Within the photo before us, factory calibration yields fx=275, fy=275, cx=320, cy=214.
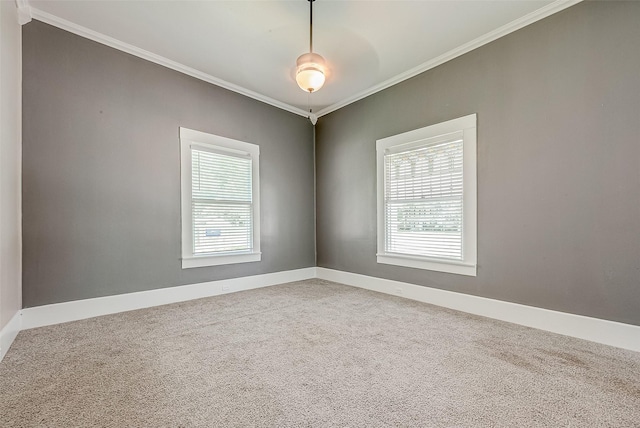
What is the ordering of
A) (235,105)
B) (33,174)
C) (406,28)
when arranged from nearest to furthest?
(33,174) < (406,28) < (235,105)

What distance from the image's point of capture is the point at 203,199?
3.80m

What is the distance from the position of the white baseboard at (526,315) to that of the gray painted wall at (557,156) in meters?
0.07

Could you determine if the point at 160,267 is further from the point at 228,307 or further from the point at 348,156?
the point at 348,156

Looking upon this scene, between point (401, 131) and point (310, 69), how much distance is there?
1.68 m

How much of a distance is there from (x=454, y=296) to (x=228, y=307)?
2.70m

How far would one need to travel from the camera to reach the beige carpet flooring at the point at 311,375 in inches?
56.7

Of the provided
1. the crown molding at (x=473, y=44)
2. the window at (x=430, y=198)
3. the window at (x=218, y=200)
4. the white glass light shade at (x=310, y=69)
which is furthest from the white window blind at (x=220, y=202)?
the crown molding at (x=473, y=44)

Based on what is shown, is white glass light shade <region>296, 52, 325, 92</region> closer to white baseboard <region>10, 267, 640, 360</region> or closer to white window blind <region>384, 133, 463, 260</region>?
white window blind <region>384, 133, 463, 260</region>

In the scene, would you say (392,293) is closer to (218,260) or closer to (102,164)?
(218,260)

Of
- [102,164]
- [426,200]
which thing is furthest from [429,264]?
[102,164]

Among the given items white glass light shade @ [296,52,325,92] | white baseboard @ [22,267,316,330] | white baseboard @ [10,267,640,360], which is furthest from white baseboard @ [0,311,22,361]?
white glass light shade @ [296,52,325,92]

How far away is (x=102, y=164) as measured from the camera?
3061 millimetres

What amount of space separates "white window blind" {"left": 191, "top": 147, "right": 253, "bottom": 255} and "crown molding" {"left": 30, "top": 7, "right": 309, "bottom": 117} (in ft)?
3.32

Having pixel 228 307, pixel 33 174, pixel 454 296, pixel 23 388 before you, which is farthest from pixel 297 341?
pixel 33 174
